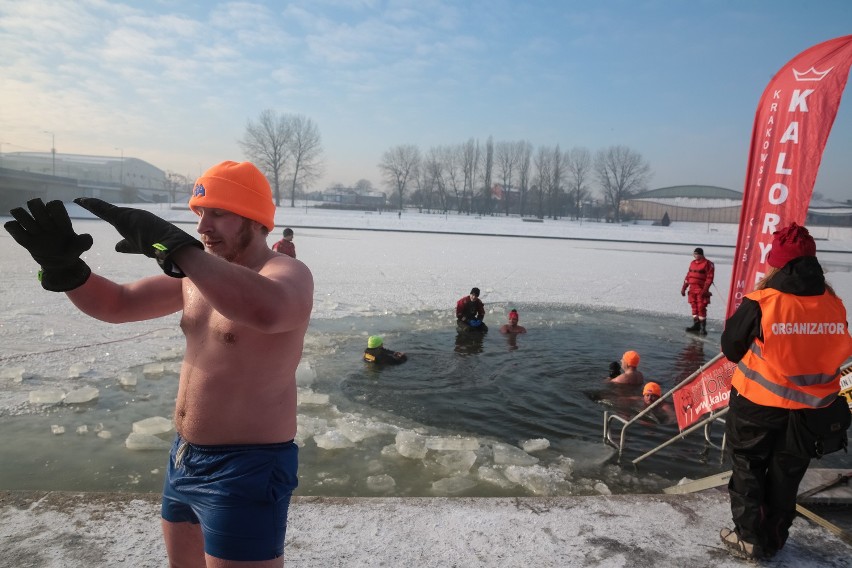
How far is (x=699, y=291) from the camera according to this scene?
35.7ft

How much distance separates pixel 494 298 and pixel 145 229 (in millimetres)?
12237

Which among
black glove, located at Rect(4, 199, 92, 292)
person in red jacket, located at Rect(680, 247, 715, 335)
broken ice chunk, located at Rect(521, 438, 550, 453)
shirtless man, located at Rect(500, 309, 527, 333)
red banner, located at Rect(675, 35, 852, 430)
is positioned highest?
red banner, located at Rect(675, 35, 852, 430)

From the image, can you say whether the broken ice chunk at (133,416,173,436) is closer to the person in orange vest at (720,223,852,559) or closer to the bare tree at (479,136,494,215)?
the person in orange vest at (720,223,852,559)

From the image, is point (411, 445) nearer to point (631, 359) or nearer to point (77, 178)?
point (631, 359)

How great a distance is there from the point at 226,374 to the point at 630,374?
6.54 m

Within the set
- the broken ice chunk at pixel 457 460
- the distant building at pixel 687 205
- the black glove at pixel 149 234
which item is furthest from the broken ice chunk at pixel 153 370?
the distant building at pixel 687 205

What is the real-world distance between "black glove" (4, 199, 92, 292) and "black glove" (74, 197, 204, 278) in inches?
8.3

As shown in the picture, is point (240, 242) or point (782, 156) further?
point (782, 156)

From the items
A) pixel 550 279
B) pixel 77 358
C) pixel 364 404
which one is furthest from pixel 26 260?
pixel 550 279

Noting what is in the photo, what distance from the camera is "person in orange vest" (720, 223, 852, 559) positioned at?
2.57 metres

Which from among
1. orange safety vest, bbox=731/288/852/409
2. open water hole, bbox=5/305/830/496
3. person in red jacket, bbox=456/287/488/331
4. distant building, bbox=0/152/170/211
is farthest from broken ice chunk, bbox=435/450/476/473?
distant building, bbox=0/152/170/211

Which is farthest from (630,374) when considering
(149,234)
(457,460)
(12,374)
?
(12,374)

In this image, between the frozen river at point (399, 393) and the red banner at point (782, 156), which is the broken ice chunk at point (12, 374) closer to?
the frozen river at point (399, 393)

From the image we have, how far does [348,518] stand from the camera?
294 cm
